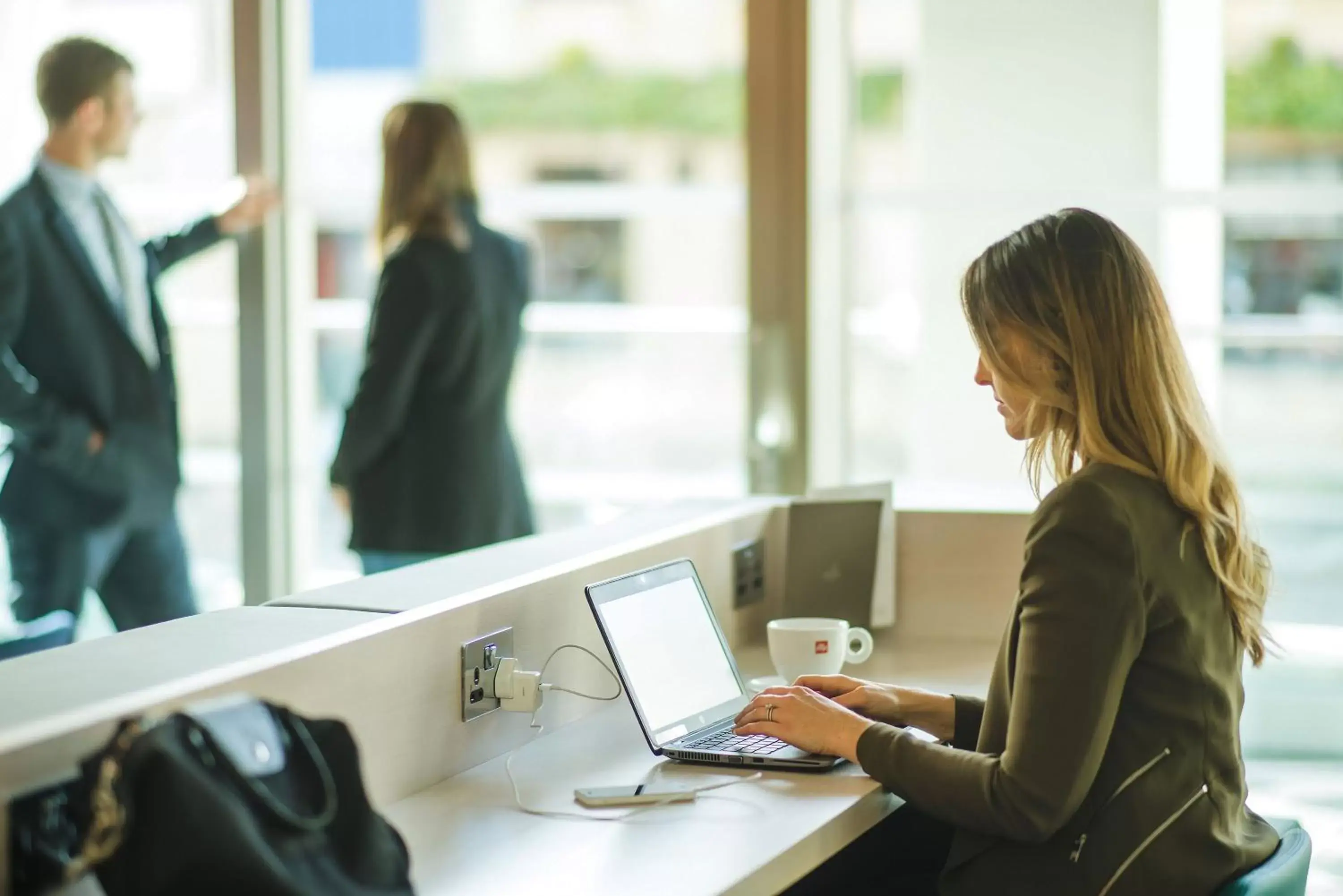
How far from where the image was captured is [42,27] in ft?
14.0

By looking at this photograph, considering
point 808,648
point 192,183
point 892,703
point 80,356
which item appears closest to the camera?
point 892,703

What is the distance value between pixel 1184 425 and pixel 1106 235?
214mm

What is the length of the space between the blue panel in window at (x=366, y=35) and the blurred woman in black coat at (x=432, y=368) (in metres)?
0.74

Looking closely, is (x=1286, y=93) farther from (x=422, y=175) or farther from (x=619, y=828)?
(x=619, y=828)

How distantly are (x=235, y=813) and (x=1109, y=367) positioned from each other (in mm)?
977

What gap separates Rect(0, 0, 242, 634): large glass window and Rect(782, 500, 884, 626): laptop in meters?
2.00

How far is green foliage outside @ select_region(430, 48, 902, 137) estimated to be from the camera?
12.1 feet

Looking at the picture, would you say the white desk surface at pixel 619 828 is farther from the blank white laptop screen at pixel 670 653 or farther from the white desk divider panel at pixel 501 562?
the white desk divider panel at pixel 501 562

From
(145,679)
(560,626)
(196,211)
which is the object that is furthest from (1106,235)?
(196,211)

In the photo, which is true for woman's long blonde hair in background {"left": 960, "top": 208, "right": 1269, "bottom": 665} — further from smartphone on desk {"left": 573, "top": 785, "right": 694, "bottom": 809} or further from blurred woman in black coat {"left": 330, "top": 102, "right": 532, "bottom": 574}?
blurred woman in black coat {"left": 330, "top": 102, "right": 532, "bottom": 574}

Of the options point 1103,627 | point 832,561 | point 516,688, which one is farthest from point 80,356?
point 1103,627

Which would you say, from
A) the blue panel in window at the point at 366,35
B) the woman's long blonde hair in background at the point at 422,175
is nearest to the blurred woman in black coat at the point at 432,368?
the woman's long blonde hair in background at the point at 422,175

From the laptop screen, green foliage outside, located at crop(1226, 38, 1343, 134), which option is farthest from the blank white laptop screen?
green foliage outside, located at crop(1226, 38, 1343, 134)

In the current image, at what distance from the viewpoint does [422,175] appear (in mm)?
3268
